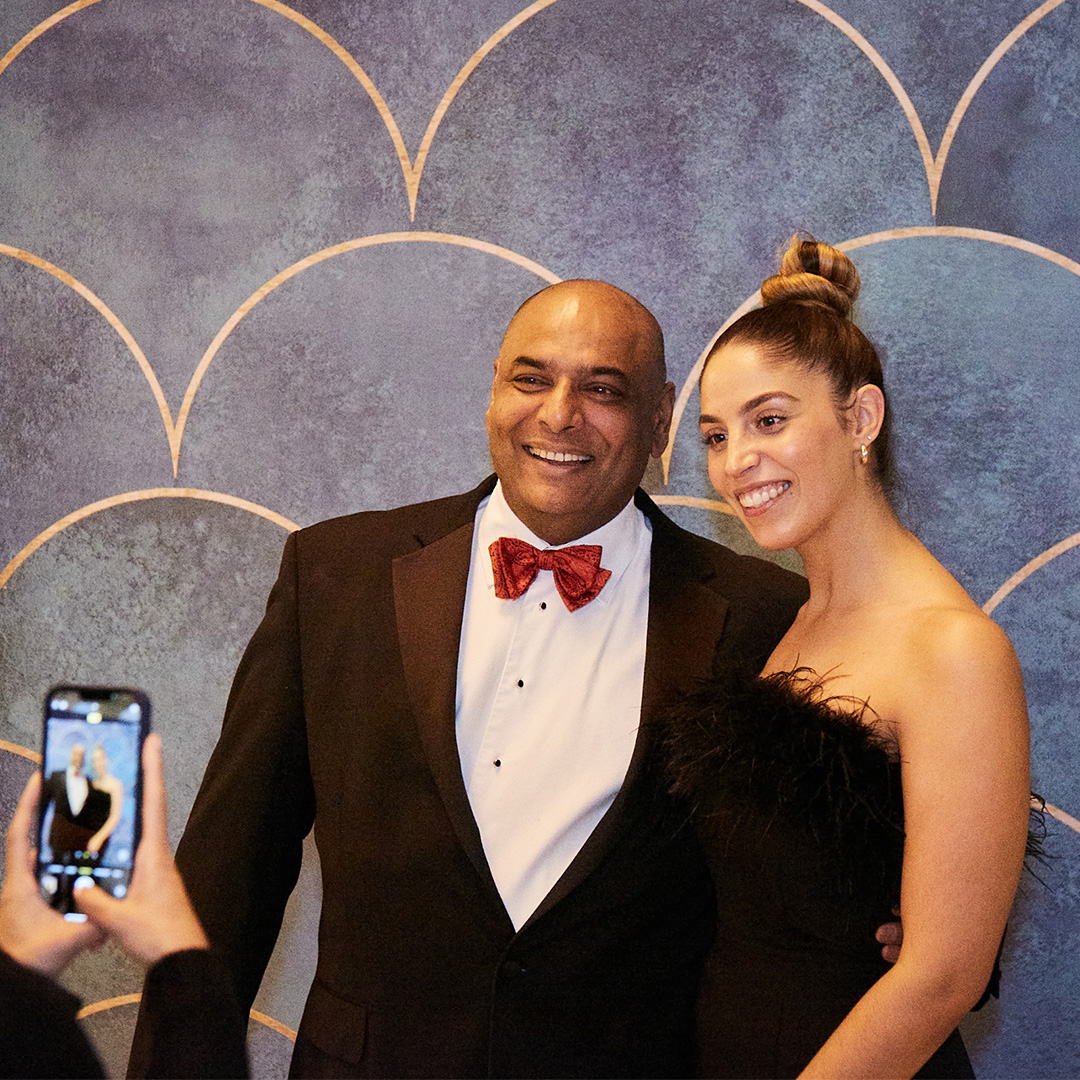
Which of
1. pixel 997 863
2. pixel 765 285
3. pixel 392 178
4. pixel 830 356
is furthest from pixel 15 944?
pixel 392 178

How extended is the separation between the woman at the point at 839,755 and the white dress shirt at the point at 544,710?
0.17 meters

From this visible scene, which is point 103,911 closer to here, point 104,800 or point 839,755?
point 104,800

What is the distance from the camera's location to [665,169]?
2.47 meters

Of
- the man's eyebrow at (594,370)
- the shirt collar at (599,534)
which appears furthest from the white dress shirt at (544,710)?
the man's eyebrow at (594,370)

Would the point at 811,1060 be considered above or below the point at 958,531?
below

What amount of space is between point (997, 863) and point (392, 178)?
185 centimetres

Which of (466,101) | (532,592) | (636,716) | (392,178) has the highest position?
(466,101)

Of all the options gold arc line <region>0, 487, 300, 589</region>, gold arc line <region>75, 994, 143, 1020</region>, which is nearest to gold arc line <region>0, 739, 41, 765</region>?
gold arc line <region>0, 487, 300, 589</region>

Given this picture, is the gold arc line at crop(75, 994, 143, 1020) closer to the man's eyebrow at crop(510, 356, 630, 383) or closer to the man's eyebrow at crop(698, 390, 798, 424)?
the man's eyebrow at crop(510, 356, 630, 383)

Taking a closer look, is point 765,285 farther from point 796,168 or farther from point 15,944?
point 15,944

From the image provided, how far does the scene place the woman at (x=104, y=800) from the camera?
94cm

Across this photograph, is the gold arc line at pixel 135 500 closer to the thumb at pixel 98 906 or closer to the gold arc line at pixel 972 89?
the gold arc line at pixel 972 89

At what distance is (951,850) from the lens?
1.39 metres

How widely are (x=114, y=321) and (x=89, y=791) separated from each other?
6.15ft
